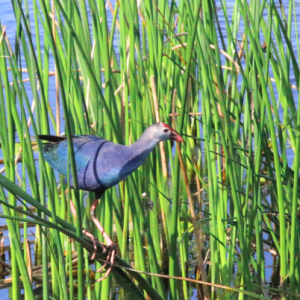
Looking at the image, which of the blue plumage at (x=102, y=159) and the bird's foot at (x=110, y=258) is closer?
the bird's foot at (x=110, y=258)

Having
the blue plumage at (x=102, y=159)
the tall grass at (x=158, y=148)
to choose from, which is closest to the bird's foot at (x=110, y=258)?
the tall grass at (x=158, y=148)

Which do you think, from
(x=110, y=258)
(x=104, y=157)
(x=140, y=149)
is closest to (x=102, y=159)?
(x=104, y=157)

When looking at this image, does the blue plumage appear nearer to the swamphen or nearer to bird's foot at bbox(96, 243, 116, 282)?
the swamphen

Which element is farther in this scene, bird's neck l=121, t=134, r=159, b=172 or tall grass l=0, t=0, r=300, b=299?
bird's neck l=121, t=134, r=159, b=172

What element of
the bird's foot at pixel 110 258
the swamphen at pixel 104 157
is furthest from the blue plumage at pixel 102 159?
the bird's foot at pixel 110 258

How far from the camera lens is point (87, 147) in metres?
1.66

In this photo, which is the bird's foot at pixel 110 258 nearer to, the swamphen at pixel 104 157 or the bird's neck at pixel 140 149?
the swamphen at pixel 104 157

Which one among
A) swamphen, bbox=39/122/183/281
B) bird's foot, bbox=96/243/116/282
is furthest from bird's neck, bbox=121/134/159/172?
bird's foot, bbox=96/243/116/282

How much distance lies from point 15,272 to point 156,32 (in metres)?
0.91

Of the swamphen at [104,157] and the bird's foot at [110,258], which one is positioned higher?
the swamphen at [104,157]

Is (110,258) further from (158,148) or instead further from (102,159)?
(158,148)

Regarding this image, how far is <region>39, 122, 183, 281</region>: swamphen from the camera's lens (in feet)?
5.27

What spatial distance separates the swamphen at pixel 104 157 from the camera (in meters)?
1.61

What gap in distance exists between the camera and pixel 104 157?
5.39ft
